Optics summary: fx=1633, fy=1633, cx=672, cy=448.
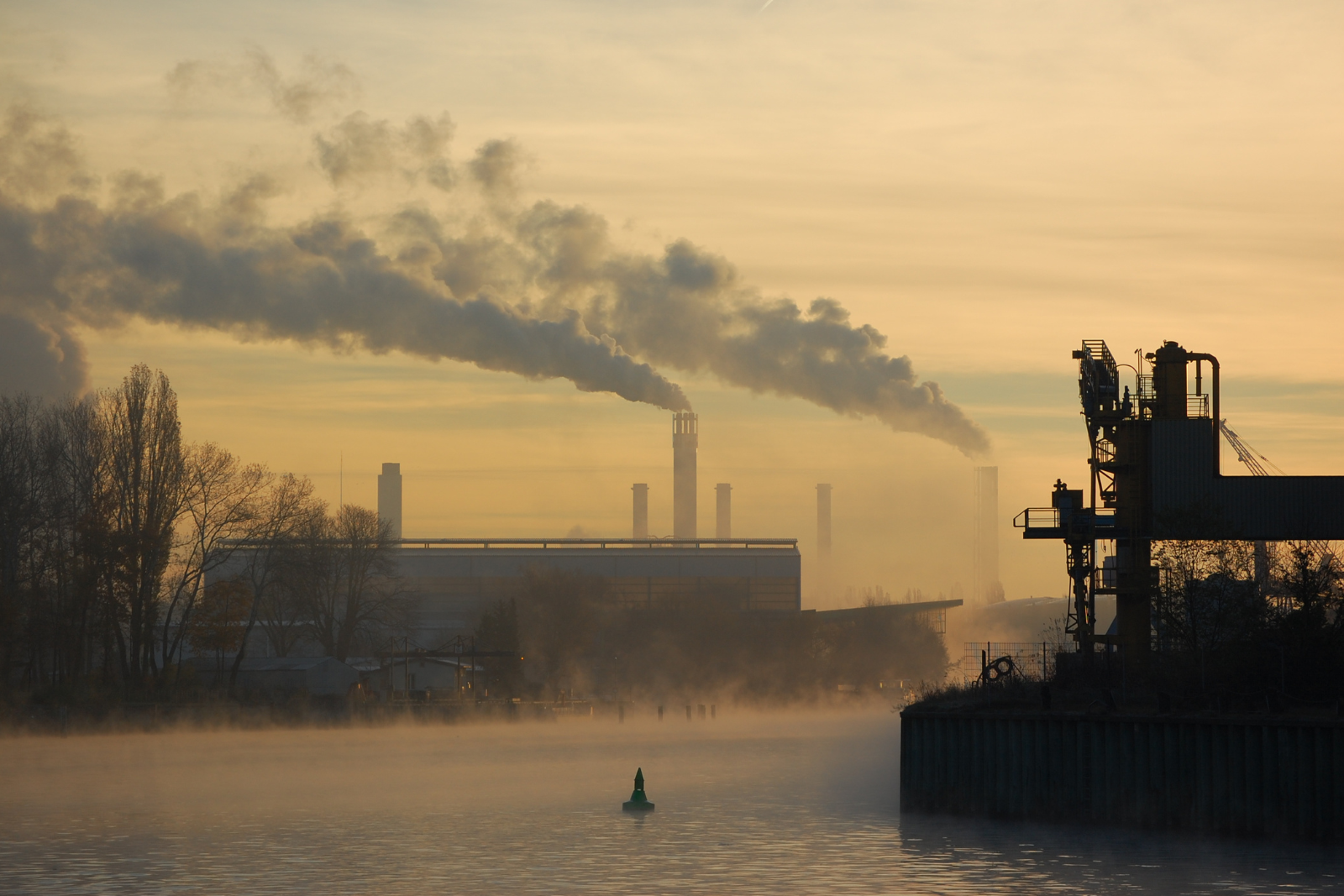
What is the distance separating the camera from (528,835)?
53.2 m

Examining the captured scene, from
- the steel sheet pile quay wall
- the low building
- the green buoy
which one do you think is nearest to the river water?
the green buoy

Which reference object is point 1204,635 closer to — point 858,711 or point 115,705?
point 115,705

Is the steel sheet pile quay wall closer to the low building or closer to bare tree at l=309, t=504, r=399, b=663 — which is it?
the low building

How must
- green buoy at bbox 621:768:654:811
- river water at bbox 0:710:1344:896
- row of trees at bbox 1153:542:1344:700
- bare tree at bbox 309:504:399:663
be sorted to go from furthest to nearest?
bare tree at bbox 309:504:399:663 → green buoy at bbox 621:768:654:811 → row of trees at bbox 1153:542:1344:700 → river water at bbox 0:710:1344:896

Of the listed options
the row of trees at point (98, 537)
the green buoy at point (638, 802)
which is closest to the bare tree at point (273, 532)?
the row of trees at point (98, 537)

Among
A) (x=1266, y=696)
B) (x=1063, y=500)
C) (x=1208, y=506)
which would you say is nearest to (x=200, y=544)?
(x=1063, y=500)

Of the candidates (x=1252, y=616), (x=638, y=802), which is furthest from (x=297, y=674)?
(x=1252, y=616)

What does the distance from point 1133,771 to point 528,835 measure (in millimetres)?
19298

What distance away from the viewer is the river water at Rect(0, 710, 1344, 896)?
42.2m

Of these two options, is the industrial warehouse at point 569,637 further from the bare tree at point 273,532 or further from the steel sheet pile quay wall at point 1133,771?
the steel sheet pile quay wall at point 1133,771

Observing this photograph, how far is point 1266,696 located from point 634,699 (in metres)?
122

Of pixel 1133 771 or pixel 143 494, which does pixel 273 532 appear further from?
pixel 1133 771

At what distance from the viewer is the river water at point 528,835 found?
42219 mm

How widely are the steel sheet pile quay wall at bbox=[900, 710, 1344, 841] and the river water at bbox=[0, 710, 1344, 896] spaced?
0.91m
